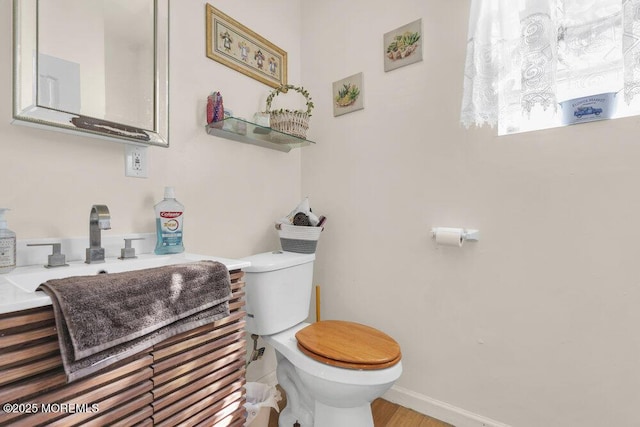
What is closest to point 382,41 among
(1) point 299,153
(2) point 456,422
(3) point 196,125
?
(1) point 299,153

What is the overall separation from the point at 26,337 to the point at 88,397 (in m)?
0.19

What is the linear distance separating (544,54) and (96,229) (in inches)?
65.0

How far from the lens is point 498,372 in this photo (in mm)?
1260

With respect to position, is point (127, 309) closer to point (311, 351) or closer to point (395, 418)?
point (311, 351)

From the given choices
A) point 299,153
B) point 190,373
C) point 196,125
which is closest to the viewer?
point 190,373

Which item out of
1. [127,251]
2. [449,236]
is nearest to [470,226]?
[449,236]

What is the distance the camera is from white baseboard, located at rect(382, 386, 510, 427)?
130 centimetres

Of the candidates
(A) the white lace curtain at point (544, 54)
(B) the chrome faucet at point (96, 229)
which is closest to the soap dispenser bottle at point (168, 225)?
(B) the chrome faucet at point (96, 229)

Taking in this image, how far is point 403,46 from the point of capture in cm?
150

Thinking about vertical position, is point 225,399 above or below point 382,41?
below

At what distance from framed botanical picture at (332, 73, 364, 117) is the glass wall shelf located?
263 millimetres

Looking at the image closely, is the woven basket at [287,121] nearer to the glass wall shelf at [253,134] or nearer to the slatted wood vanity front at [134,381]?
the glass wall shelf at [253,134]

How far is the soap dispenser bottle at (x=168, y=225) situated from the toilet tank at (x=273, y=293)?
0.31 meters

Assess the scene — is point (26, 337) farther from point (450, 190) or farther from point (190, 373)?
point (450, 190)
